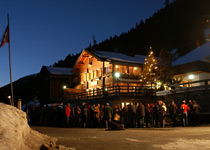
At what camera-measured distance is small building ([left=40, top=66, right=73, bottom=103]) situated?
4694 centimetres

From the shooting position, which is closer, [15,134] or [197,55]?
[15,134]

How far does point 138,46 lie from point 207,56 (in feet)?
199

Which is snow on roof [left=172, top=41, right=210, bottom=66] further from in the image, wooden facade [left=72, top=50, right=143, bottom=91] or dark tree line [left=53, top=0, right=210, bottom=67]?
dark tree line [left=53, top=0, right=210, bottom=67]

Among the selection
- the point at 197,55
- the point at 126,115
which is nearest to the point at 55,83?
the point at 197,55

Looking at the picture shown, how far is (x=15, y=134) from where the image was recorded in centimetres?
723

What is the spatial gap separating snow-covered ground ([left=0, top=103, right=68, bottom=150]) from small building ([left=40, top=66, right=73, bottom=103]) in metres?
37.3

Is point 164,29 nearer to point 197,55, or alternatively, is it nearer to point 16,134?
point 197,55

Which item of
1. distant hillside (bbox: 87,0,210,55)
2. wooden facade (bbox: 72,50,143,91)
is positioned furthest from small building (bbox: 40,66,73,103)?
distant hillside (bbox: 87,0,210,55)

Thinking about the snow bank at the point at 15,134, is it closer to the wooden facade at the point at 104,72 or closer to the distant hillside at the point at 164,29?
the wooden facade at the point at 104,72

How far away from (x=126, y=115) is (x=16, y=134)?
13.0 m

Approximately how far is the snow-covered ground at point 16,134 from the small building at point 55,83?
3735 centimetres

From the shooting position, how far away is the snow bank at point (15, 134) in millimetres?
6535

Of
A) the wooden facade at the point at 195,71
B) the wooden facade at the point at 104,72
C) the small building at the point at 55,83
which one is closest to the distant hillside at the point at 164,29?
the small building at the point at 55,83

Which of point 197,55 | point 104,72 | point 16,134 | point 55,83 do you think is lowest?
point 16,134
